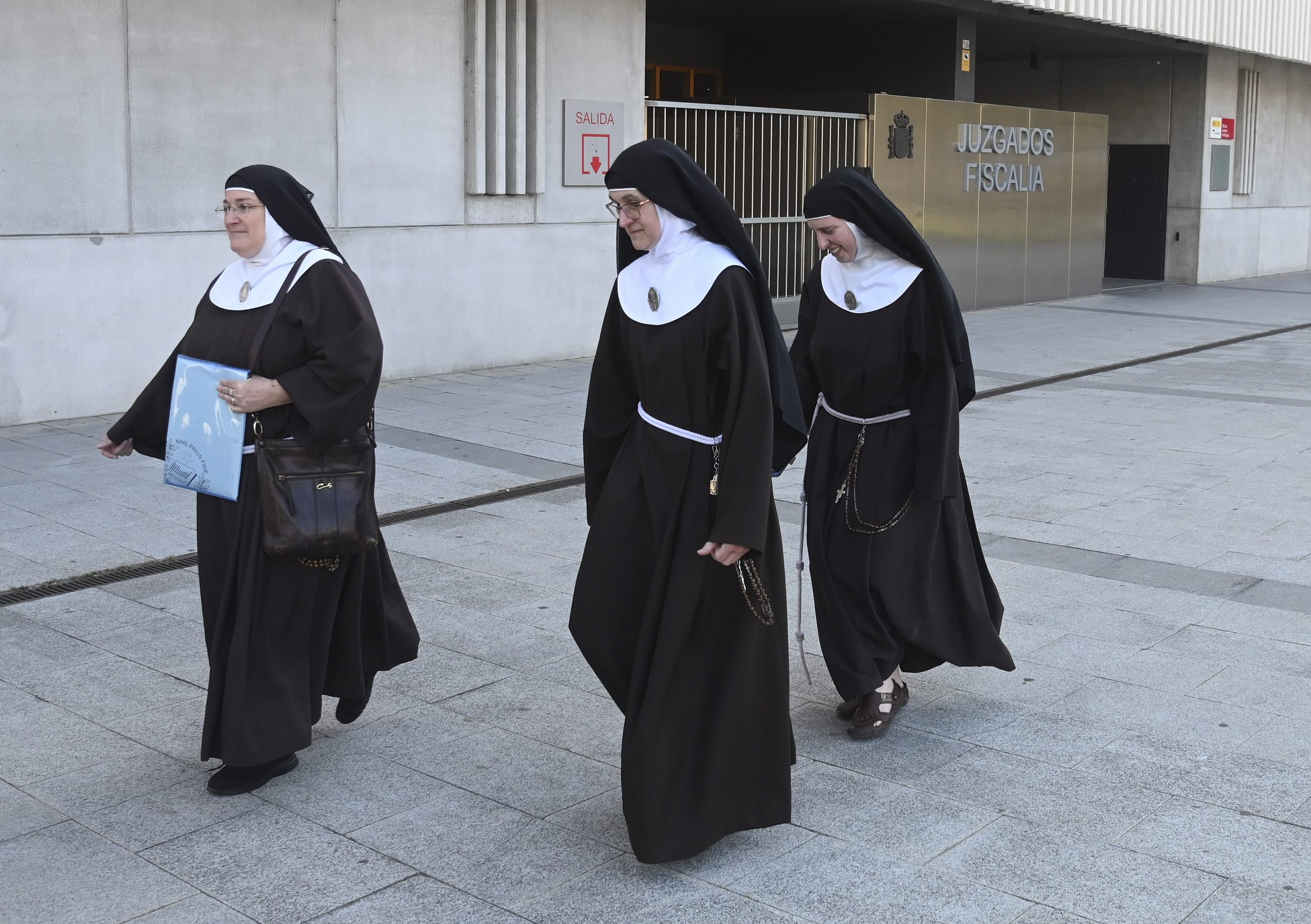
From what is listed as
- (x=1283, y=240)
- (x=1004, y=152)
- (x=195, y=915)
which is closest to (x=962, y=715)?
(x=195, y=915)

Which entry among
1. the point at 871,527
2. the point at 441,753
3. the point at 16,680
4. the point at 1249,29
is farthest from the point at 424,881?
the point at 1249,29

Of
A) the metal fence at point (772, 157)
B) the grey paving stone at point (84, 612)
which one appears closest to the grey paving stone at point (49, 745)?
the grey paving stone at point (84, 612)

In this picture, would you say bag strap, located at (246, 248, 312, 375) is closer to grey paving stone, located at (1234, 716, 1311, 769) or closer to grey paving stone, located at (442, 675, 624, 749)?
grey paving stone, located at (442, 675, 624, 749)

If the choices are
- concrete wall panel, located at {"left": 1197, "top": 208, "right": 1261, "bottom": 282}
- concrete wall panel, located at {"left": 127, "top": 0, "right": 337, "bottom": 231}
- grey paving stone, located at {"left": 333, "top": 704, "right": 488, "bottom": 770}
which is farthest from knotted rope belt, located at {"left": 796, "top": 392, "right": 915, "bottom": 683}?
concrete wall panel, located at {"left": 1197, "top": 208, "right": 1261, "bottom": 282}

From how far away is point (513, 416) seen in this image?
1026 centimetres

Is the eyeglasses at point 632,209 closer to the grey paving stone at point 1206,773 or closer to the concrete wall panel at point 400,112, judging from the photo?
the grey paving stone at point 1206,773

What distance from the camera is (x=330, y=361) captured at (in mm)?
3934

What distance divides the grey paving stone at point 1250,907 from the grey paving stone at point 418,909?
156 centimetres

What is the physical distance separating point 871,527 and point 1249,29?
742 inches

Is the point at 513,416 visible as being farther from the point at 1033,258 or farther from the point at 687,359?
the point at 1033,258

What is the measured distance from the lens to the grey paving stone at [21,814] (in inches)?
148

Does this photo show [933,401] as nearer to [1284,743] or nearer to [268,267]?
[1284,743]

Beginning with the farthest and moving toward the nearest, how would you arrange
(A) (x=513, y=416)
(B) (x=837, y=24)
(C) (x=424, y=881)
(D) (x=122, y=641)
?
(B) (x=837, y=24) → (A) (x=513, y=416) → (D) (x=122, y=641) → (C) (x=424, y=881)

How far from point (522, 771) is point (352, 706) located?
0.56 m
